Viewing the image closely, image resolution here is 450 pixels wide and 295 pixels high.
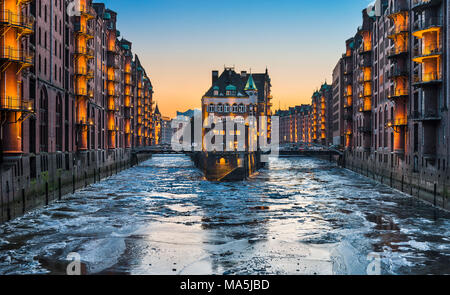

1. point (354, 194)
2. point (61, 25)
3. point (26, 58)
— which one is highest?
point (61, 25)

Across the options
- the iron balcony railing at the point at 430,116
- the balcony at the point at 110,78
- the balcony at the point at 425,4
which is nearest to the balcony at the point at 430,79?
the iron balcony railing at the point at 430,116

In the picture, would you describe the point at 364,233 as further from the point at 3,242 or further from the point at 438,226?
the point at 3,242

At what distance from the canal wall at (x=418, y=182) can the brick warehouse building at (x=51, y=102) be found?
105ft

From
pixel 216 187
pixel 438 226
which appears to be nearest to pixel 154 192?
pixel 216 187

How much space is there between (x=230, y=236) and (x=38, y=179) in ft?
79.8

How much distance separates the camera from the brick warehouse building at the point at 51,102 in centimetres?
3625

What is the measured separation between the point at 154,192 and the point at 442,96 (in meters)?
30.6

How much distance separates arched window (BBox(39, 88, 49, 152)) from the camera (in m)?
47.7

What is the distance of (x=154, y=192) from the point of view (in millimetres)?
51531

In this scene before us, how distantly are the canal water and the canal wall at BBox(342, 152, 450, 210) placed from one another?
1094 millimetres

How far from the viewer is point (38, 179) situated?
44062 mm

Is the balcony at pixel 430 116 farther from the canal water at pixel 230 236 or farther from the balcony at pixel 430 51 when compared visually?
the canal water at pixel 230 236

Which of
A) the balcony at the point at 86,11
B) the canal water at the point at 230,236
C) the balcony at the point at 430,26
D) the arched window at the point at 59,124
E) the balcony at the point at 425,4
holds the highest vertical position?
the balcony at the point at 86,11
